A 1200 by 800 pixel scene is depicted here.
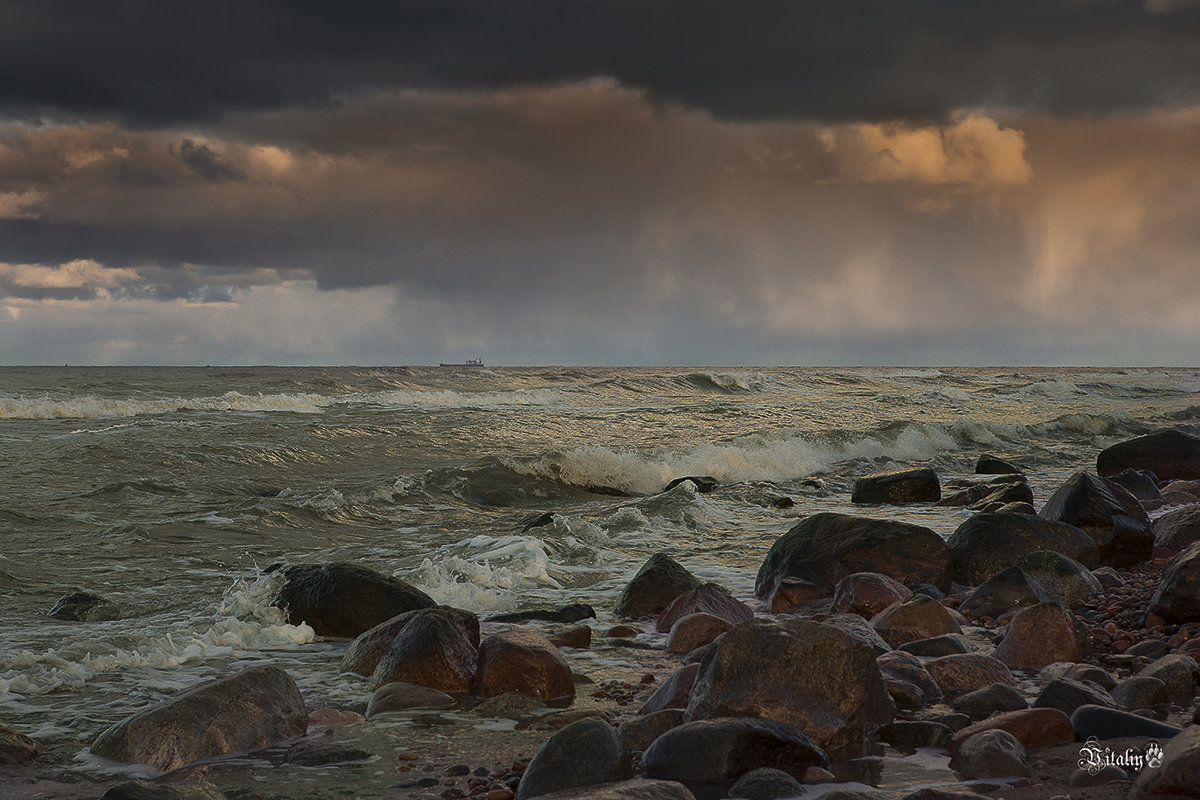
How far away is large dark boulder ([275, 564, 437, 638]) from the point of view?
5.80m

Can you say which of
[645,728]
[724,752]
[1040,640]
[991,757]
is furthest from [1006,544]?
[724,752]

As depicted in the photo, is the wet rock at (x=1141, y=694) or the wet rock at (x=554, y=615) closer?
the wet rock at (x=1141, y=694)

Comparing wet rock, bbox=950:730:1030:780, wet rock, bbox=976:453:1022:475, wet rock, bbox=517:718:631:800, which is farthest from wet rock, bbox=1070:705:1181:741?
wet rock, bbox=976:453:1022:475

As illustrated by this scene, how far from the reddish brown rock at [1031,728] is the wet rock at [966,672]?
0.65 m

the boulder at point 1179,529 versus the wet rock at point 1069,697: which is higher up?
the boulder at point 1179,529

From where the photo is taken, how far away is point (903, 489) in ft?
38.2

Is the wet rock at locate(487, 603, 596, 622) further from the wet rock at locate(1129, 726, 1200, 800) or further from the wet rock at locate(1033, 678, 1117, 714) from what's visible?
the wet rock at locate(1129, 726, 1200, 800)

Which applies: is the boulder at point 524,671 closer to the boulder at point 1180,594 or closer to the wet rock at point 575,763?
the wet rock at point 575,763

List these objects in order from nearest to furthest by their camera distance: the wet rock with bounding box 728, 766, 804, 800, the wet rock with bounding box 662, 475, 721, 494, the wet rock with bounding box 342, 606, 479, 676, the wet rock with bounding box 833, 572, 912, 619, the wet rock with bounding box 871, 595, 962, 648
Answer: the wet rock with bounding box 728, 766, 804, 800 → the wet rock with bounding box 342, 606, 479, 676 → the wet rock with bounding box 871, 595, 962, 648 → the wet rock with bounding box 833, 572, 912, 619 → the wet rock with bounding box 662, 475, 721, 494

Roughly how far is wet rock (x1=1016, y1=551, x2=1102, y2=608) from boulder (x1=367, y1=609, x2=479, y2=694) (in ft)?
13.6

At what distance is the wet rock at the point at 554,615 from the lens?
6008 mm

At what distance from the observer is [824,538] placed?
7.15 meters

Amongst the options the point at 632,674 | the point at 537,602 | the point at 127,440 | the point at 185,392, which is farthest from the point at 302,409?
the point at 632,674

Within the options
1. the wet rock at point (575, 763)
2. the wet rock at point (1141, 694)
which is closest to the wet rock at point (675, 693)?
the wet rock at point (575, 763)
